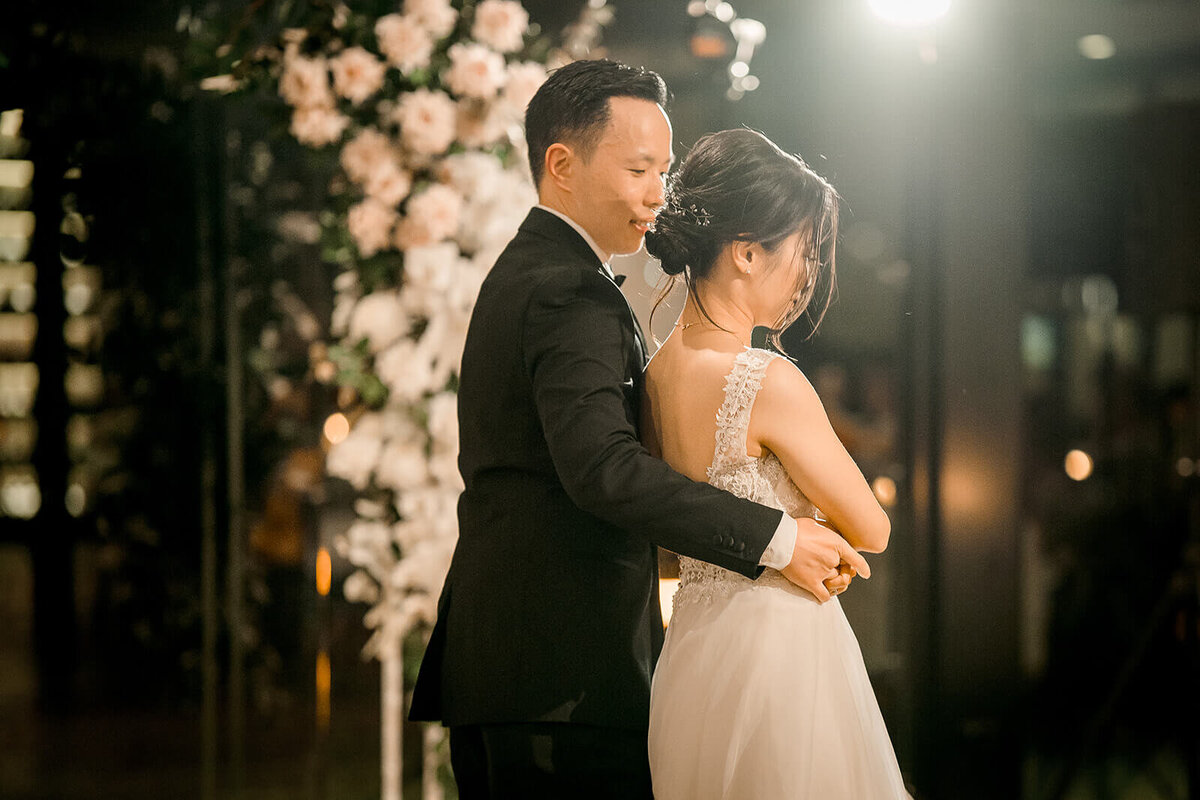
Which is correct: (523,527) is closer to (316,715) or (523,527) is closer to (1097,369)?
(316,715)

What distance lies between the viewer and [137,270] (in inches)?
108

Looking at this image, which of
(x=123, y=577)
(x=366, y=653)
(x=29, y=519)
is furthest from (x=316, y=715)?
(x=29, y=519)

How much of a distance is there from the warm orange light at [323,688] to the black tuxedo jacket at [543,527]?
1350 millimetres

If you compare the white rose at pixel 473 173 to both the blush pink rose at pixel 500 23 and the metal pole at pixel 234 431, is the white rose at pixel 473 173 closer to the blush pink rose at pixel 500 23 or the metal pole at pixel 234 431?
the blush pink rose at pixel 500 23

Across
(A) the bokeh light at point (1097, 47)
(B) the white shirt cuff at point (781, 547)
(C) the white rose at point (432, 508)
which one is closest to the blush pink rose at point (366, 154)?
(C) the white rose at point (432, 508)

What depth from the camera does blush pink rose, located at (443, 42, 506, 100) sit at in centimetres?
224

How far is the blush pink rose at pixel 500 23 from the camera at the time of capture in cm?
225

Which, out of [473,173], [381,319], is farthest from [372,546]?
[473,173]

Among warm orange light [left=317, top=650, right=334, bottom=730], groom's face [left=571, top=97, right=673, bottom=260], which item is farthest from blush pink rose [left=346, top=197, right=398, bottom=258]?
warm orange light [left=317, top=650, right=334, bottom=730]

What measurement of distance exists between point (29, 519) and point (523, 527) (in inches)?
78.3

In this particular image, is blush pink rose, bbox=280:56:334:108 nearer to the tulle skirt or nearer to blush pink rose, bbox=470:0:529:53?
blush pink rose, bbox=470:0:529:53

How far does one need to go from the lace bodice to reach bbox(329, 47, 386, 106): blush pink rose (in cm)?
136

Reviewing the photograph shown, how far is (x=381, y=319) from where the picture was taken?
94.3 inches

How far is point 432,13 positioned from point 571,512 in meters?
1.37
